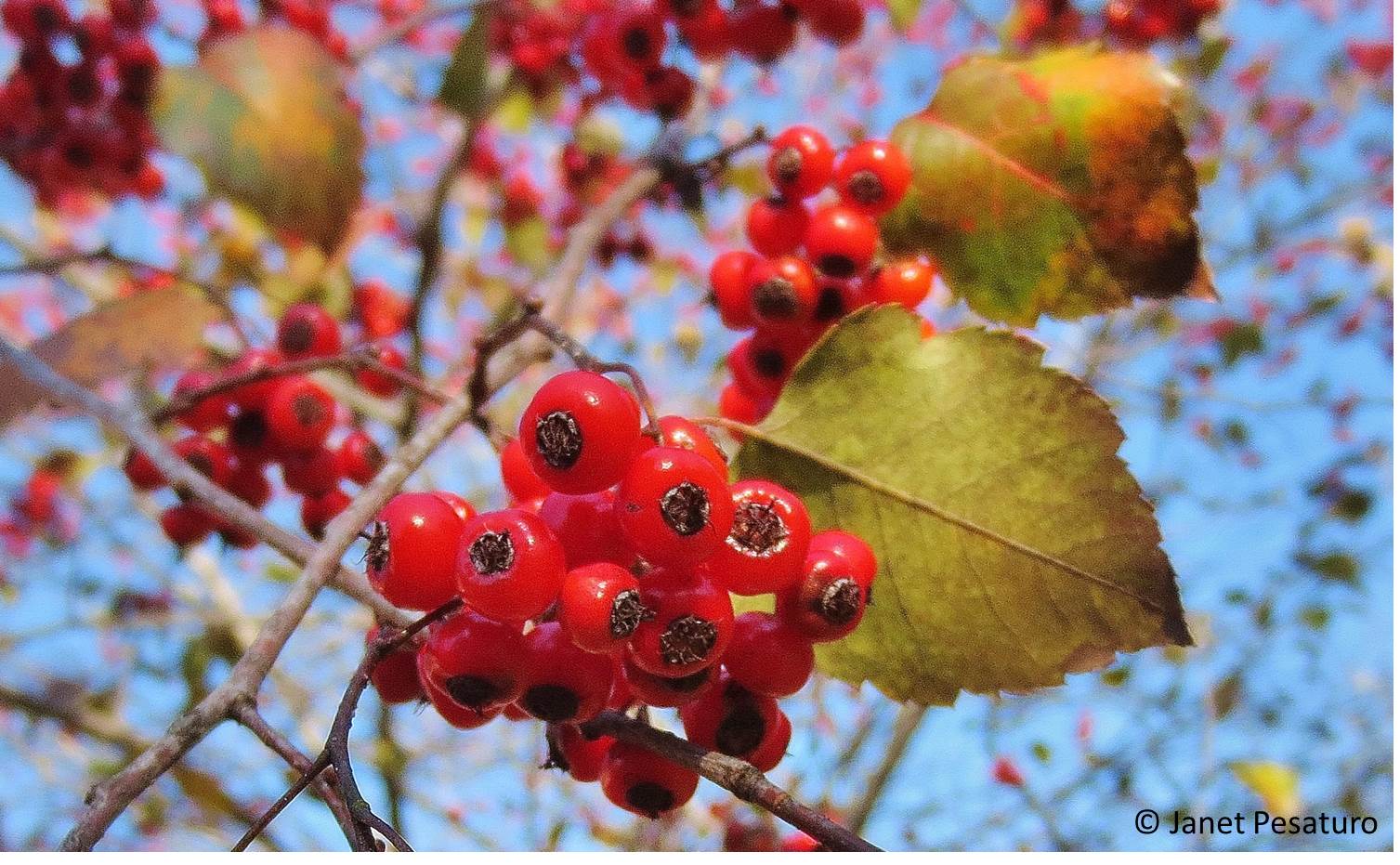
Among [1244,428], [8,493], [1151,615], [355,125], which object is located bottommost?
[1151,615]

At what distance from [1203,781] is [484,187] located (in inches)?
157

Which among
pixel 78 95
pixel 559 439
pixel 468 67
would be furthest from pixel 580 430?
pixel 78 95

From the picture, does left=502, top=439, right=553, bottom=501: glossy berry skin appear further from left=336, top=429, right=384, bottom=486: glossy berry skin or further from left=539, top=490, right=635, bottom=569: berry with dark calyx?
left=336, top=429, right=384, bottom=486: glossy berry skin

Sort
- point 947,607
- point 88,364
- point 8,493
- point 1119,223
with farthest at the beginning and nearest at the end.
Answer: point 8,493 < point 88,364 < point 1119,223 < point 947,607

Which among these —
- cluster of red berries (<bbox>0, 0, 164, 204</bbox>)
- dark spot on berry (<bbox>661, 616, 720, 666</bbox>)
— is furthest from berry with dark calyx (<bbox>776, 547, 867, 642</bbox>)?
cluster of red berries (<bbox>0, 0, 164, 204</bbox>)

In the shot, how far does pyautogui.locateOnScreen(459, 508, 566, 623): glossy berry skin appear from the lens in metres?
0.88

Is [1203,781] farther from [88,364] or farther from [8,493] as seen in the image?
[8,493]

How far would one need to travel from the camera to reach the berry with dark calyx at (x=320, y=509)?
1806 millimetres

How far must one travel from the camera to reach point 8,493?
4297mm

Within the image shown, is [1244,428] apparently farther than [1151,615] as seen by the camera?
Yes

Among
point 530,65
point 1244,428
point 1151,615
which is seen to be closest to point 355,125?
point 1151,615

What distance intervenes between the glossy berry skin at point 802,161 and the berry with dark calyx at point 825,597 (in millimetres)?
811

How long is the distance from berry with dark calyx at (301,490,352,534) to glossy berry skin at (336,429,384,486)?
0.06 m

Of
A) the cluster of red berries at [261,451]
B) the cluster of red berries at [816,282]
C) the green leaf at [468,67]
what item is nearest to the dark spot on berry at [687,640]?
the cluster of red berries at [816,282]
